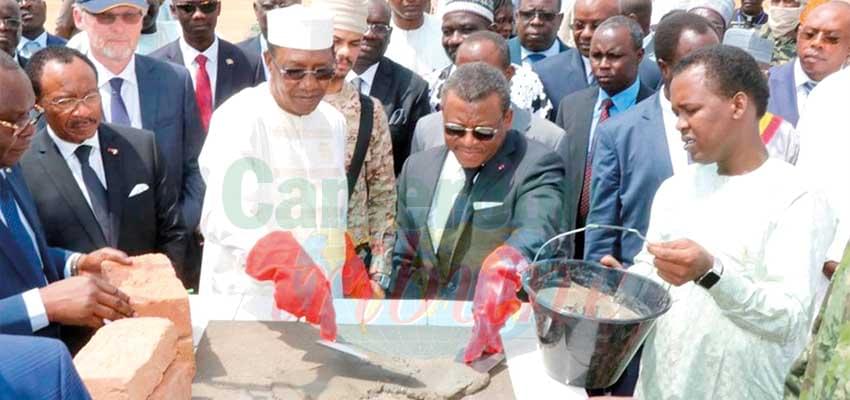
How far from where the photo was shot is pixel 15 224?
8.15ft

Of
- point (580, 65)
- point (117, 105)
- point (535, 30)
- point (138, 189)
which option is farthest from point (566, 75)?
point (138, 189)

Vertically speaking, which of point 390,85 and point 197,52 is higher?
point 197,52

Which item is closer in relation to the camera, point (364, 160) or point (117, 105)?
point (364, 160)

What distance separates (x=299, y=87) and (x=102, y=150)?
83 cm

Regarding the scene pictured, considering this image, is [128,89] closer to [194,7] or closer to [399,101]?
[194,7]

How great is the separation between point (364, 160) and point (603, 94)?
147cm

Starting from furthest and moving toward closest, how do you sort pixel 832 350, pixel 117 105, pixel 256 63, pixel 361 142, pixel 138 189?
pixel 256 63, pixel 117 105, pixel 361 142, pixel 138 189, pixel 832 350

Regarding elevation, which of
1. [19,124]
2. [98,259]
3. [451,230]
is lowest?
[451,230]

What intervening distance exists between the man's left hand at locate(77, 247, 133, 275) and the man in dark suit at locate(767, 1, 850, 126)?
328 centimetres

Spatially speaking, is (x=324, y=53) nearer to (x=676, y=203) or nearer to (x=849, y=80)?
(x=676, y=203)

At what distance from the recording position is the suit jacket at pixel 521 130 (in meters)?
3.91

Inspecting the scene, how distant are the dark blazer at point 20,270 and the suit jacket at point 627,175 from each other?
6.74 ft

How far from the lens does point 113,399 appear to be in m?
1.89

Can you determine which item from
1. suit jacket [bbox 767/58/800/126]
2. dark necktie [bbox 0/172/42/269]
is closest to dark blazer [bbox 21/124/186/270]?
dark necktie [bbox 0/172/42/269]
